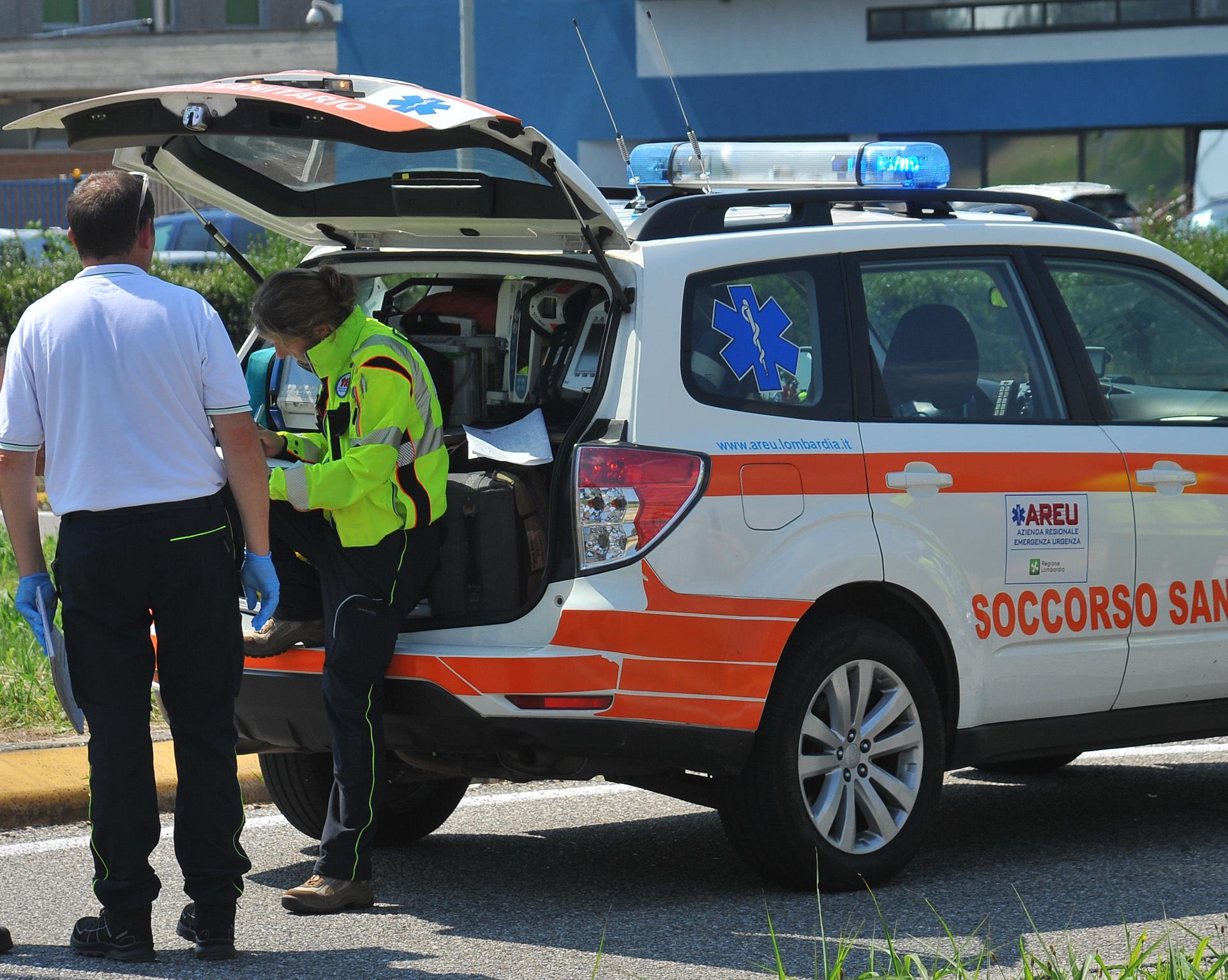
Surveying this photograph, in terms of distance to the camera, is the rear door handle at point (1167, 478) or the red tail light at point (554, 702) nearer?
the red tail light at point (554, 702)

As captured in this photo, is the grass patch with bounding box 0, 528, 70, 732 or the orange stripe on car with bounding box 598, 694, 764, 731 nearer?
the orange stripe on car with bounding box 598, 694, 764, 731

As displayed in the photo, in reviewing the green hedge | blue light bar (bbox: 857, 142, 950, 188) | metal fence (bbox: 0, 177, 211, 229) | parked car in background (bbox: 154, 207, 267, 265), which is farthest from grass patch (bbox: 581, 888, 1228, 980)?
metal fence (bbox: 0, 177, 211, 229)

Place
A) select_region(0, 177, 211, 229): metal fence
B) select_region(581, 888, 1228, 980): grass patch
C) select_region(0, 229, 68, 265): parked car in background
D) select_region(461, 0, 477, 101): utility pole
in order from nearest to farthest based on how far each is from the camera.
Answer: select_region(581, 888, 1228, 980): grass patch → select_region(0, 229, 68, 265): parked car in background → select_region(461, 0, 477, 101): utility pole → select_region(0, 177, 211, 229): metal fence

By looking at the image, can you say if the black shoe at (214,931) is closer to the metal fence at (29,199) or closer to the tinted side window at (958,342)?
the tinted side window at (958,342)

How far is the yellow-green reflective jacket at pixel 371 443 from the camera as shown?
4773 mm

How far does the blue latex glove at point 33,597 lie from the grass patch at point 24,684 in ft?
7.78

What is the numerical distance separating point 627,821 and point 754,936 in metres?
1.54

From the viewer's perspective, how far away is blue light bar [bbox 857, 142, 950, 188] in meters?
5.74

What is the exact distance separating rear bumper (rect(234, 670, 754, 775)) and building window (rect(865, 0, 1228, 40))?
2336 cm

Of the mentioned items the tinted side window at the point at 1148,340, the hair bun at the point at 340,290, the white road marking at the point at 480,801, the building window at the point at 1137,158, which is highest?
the building window at the point at 1137,158

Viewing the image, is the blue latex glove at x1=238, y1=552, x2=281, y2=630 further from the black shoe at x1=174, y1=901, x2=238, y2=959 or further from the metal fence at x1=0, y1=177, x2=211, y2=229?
the metal fence at x1=0, y1=177, x2=211, y2=229

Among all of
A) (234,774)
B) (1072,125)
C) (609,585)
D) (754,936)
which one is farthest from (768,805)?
(1072,125)

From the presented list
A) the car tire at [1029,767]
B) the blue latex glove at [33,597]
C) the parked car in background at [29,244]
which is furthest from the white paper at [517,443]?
the parked car in background at [29,244]

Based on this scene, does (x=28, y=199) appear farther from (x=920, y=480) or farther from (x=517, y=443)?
(x=920, y=480)
